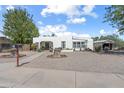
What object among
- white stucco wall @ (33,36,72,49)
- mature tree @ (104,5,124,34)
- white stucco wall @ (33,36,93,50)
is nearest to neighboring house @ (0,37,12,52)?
white stucco wall @ (33,36,93,50)

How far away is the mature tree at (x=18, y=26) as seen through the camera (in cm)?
5153

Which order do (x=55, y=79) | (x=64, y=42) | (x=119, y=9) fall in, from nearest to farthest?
(x=55, y=79) → (x=119, y=9) → (x=64, y=42)

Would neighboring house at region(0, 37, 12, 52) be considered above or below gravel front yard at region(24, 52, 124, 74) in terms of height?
above

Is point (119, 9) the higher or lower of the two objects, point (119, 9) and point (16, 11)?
the lower

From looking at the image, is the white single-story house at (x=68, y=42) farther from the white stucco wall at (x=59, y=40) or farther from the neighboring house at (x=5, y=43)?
the neighboring house at (x=5, y=43)

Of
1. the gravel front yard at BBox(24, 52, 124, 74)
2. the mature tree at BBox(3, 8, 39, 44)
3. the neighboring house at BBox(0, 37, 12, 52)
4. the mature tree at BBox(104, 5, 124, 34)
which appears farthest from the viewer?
the neighboring house at BBox(0, 37, 12, 52)

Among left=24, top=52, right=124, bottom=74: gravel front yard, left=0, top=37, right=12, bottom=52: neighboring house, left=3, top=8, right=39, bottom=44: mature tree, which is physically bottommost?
left=24, top=52, right=124, bottom=74: gravel front yard

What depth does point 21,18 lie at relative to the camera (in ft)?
171

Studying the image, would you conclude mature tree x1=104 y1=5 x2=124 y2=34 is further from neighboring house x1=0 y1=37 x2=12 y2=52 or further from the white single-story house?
neighboring house x1=0 y1=37 x2=12 y2=52

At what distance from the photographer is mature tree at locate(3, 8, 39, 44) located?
51.5 m
